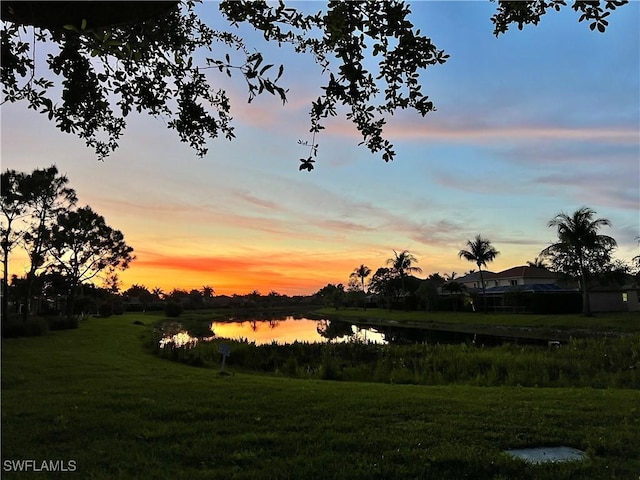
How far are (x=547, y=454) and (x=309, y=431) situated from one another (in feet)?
8.49

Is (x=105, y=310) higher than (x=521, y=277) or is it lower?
lower

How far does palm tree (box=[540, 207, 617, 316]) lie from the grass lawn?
3475 centimetres

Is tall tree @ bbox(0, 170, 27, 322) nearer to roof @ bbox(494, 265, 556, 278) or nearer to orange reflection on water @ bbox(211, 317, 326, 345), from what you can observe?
orange reflection on water @ bbox(211, 317, 326, 345)

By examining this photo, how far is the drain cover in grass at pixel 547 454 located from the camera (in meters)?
4.77

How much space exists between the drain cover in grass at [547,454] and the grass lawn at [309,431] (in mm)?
120

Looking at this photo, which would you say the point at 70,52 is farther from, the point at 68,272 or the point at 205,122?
the point at 68,272

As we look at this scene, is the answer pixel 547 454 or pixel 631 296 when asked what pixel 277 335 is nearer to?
pixel 631 296

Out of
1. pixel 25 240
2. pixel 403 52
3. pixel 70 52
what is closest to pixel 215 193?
pixel 70 52

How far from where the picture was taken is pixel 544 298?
1751 inches

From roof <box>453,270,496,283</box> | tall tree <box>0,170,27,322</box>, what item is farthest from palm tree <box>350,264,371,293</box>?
tall tree <box>0,170,27,322</box>

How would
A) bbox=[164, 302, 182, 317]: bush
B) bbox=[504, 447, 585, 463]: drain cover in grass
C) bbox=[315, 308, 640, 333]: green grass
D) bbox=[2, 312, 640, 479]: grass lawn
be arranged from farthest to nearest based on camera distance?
bbox=[164, 302, 182, 317]: bush, bbox=[315, 308, 640, 333]: green grass, bbox=[504, 447, 585, 463]: drain cover in grass, bbox=[2, 312, 640, 479]: grass lawn

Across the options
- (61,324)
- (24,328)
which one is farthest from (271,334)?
(24,328)

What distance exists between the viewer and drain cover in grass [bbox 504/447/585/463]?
188 inches

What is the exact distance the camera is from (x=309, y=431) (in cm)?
576
